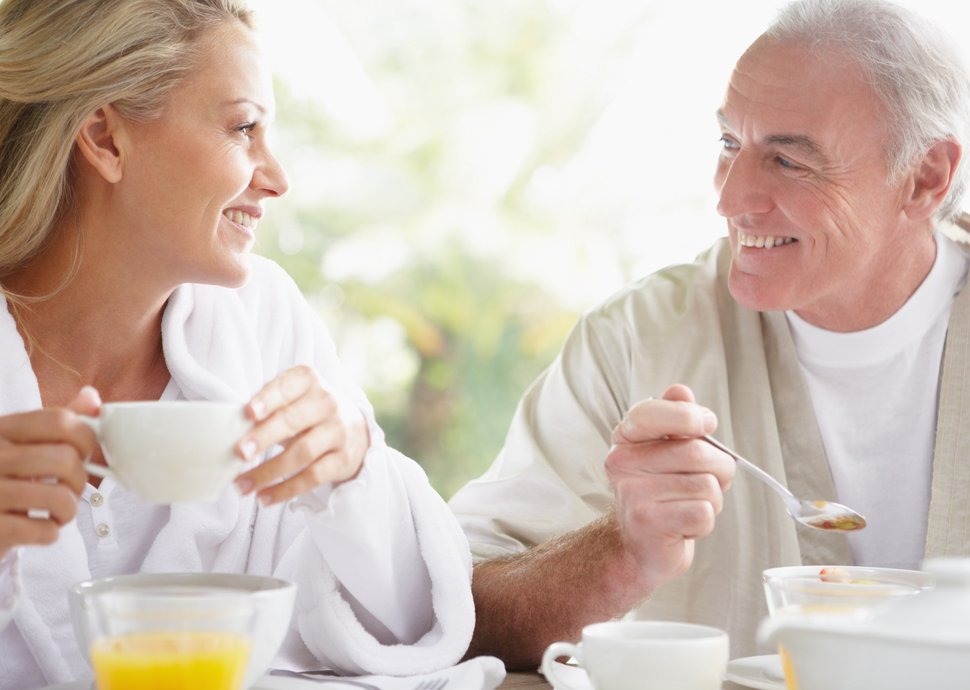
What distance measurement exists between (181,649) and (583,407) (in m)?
1.38

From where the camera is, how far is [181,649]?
3.23ft

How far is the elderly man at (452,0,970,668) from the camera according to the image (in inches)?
83.6

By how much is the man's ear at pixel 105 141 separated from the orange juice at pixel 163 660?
0.91 metres

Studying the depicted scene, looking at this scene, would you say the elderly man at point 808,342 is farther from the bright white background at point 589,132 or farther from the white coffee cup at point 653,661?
the bright white background at point 589,132

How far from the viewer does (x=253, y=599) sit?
102 cm

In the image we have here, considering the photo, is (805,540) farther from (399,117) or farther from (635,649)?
(399,117)

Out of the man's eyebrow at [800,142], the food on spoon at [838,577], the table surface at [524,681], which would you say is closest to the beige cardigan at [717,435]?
the man's eyebrow at [800,142]

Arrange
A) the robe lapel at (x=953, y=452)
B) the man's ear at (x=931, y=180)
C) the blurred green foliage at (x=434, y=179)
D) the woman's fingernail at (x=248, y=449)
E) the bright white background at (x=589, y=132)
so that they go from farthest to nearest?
the blurred green foliage at (x=434, y=179)
the bright white background at (x=589, y=132)
the man's ear at (x=931, y=180)
the robe lapel at (x=953, y=452)
the woman's fingernail at (x=248, y=449)

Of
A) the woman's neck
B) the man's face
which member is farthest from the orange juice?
the man's face

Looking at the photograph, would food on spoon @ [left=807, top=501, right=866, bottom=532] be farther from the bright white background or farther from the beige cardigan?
the bright white background

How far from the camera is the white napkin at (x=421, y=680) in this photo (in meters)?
1.28

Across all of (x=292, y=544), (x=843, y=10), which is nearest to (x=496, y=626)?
(x=292, y=544)

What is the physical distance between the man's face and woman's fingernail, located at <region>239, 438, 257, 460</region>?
1276 millimetres

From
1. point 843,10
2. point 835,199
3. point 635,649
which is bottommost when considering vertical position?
point 635,649
